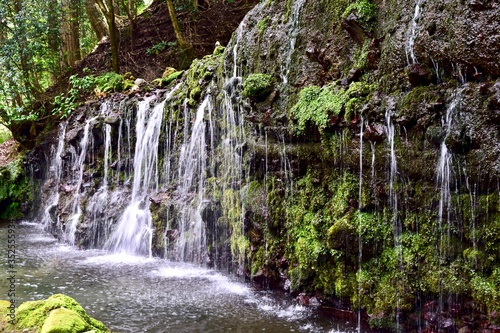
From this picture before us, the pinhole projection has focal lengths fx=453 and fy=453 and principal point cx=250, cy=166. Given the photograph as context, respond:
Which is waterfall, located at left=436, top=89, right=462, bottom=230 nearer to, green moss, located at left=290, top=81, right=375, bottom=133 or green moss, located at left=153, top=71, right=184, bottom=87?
green moss, located at left=290, top=81, right=375, bottom=133

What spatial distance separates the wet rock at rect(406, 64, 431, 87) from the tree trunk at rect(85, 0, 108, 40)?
600 inches

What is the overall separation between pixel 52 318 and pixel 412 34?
533 cm

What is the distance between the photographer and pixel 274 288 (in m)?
7.45

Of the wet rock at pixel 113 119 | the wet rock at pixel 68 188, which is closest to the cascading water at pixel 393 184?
the wet rock at pixel 113 119

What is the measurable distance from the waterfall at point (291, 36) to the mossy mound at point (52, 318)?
192 inches

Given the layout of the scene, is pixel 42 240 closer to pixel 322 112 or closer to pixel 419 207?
pixel 322 112

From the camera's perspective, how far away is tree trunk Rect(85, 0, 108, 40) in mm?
18091

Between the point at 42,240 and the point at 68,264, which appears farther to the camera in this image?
the point at 42,240

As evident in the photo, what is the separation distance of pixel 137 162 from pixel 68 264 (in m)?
3.16

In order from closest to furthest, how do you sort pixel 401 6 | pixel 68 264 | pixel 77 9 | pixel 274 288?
pixel 401 6
pixel 274 288
pixel 68 264
pixel 77 9

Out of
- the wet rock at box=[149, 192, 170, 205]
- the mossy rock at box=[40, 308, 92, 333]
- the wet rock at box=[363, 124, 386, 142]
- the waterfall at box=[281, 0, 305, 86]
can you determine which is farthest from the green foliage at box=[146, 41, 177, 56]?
the mossy rock at box=[40, 308, 92, 333]

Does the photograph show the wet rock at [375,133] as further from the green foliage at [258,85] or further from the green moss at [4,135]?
the green moss at [4,135]

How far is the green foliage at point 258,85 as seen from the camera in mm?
7957

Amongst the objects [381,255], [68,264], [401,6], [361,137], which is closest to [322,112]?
[361,137]
